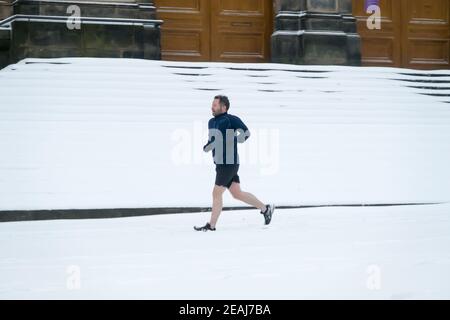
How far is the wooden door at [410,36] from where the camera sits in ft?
60.7

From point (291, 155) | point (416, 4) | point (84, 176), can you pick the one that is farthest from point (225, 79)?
point (416, 4)

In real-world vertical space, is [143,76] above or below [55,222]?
above

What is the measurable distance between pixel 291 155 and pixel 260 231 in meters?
3.35

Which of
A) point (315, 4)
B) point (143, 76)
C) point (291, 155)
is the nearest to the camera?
point (291, 155)

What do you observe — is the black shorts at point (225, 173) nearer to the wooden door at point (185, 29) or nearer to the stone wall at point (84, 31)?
the stone wall at point (84, 31)

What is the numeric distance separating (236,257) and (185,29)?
36.0 feet

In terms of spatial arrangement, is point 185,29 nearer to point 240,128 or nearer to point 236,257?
point 240,128

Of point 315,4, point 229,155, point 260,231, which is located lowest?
point 260,231

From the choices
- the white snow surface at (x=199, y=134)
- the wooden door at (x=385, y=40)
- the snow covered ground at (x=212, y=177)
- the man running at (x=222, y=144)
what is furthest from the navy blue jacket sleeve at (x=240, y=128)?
the wooden door at (x=385, y=40)

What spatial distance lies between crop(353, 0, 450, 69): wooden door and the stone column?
133 centimetres

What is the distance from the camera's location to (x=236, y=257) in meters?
6.81

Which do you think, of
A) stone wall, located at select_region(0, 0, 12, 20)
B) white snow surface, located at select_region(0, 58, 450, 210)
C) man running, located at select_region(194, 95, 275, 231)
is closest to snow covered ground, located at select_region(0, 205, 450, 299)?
man running, located at select_region(194, 95, 275, 231)

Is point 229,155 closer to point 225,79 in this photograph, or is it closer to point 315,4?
point 225,79

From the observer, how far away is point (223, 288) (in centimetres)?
561
